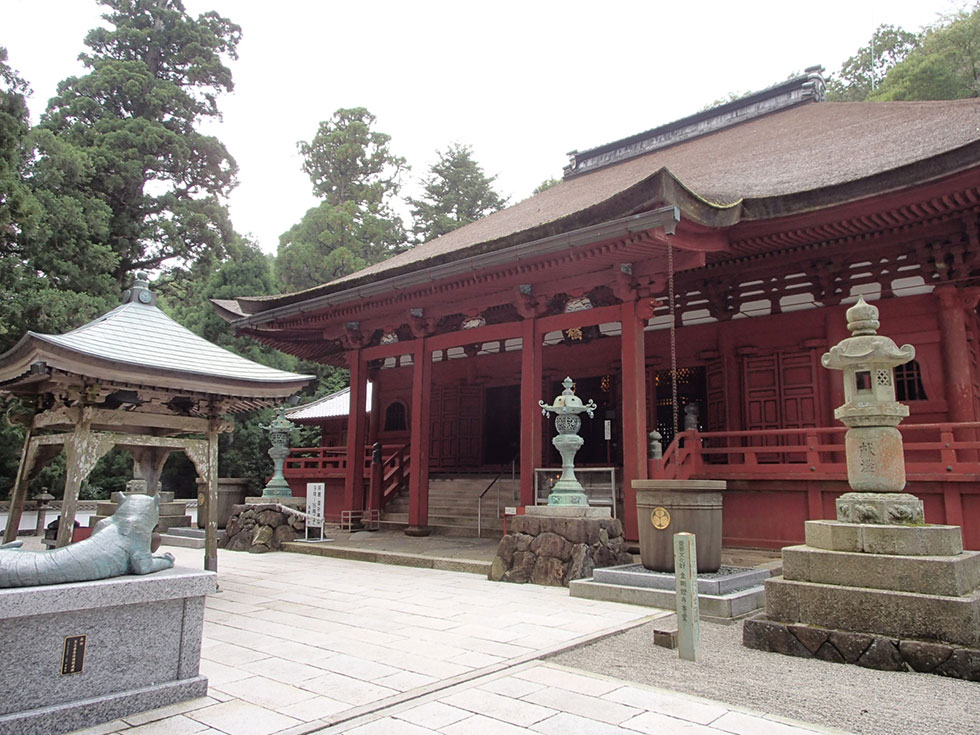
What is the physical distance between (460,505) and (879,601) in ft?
29.7

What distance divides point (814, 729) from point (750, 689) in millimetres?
667

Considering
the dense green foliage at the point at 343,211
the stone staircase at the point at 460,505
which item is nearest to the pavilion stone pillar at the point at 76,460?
the stone staircase at the point at 460,505

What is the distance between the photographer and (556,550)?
758cm

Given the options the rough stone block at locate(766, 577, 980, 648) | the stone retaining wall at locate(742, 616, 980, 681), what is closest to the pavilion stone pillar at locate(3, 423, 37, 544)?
the stone retaining wall at locate(742, 616, 980, 681)

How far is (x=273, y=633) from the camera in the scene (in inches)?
203

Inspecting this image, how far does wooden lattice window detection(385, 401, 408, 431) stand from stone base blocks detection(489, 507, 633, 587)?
349 inches

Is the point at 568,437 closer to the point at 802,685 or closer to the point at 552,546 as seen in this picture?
the point at 552,546

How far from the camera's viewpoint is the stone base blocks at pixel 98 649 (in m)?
3.00

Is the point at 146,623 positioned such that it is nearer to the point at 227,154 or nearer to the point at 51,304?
the point at 51,304

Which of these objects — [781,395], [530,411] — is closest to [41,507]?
[530,411]

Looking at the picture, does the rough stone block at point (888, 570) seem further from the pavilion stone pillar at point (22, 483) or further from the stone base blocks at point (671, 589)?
the pavilion stone pillar at point (22, 483)

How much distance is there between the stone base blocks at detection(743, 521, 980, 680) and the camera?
13.6 ft

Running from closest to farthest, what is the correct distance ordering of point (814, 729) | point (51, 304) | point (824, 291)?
point (814, 729) < point (824, 291) < point (51, 304)

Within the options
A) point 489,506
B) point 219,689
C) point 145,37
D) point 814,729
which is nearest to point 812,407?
point 489,506
